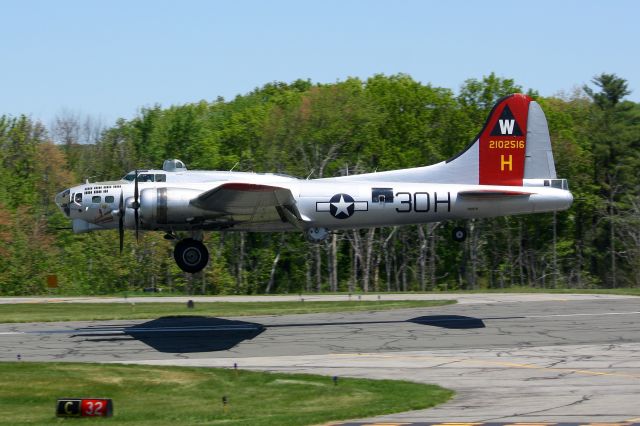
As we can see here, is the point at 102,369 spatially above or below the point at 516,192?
below

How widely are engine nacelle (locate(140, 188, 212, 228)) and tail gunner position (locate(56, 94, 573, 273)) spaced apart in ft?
0.14

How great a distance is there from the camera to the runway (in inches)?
825

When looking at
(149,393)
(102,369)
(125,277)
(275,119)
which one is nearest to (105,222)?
(102,369)

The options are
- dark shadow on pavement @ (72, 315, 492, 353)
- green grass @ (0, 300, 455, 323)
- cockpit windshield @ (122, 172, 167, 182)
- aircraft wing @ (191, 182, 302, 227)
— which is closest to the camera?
aircraft wing @ (191, 182, 302, 227)

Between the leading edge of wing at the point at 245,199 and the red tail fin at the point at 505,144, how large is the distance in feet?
25.4

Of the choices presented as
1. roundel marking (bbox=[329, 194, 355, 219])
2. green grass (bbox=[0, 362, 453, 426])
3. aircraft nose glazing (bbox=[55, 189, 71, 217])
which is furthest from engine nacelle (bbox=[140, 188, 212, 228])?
green grass (bbox=[0, 362, 453, 426])

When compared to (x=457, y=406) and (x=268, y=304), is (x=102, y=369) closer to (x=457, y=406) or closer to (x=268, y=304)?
(x=457, y=406)

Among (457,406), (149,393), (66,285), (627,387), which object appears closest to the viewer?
(457,406)

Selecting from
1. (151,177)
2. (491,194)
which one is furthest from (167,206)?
(491,194)

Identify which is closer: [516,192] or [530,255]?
[516,192]

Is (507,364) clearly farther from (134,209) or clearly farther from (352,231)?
(352,231)

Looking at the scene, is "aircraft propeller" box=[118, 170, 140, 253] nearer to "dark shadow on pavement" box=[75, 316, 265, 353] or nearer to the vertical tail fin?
"dark shadow on pavement" box=[75, 316, 265, 353]

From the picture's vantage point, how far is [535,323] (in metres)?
33.8

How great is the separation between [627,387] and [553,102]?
84.0 m
